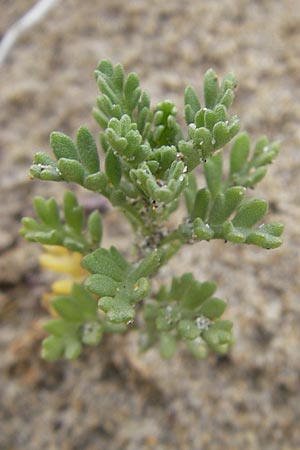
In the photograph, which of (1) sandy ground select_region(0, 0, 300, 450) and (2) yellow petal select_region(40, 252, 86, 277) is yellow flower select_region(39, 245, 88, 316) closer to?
(2) yellow petal select_region(40, 252, 86, 277)

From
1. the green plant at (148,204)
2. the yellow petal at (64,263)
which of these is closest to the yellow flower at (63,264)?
the yellow petal at (64,263)

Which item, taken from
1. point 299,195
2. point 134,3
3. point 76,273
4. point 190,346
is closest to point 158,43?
point 134,3

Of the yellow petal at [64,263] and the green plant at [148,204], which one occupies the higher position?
the green plant at [148,204]

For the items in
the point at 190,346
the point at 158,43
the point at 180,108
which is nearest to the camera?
the point at 190,346

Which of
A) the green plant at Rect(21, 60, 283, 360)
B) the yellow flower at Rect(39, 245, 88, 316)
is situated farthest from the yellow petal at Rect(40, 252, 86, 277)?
the green plant at Rect(21, 60, 283, 360)

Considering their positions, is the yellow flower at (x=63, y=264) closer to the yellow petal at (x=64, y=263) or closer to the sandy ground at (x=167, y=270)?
the yellow petal at (x=64, y=263)

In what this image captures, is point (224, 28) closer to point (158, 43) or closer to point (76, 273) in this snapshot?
point (158, 43)
